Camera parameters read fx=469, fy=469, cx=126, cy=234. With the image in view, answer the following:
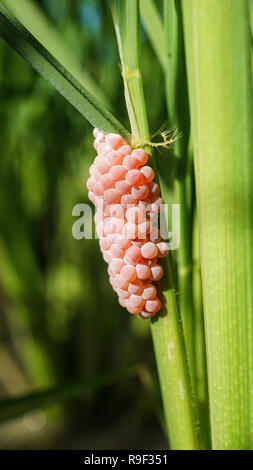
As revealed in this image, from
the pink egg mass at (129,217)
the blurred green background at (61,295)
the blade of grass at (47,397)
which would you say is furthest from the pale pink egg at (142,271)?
the blurred green background at (61,295)

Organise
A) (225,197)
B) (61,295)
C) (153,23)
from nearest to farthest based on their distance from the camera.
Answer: (225,197)
(153,23)
(61,295)

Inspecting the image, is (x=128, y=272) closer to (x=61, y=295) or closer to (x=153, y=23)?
(x=153, y=23)

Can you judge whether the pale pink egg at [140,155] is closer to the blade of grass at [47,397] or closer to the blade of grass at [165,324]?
the blade of grass at [165,324]

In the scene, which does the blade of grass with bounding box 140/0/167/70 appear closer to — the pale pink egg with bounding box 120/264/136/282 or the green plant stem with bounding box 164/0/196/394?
the green plant stem with bounding box 164/0/196/394

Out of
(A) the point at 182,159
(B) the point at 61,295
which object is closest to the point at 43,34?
(A) the point at 182,159

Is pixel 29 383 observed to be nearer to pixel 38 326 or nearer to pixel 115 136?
pixel 38 326

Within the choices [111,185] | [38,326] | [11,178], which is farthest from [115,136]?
[38,326]
